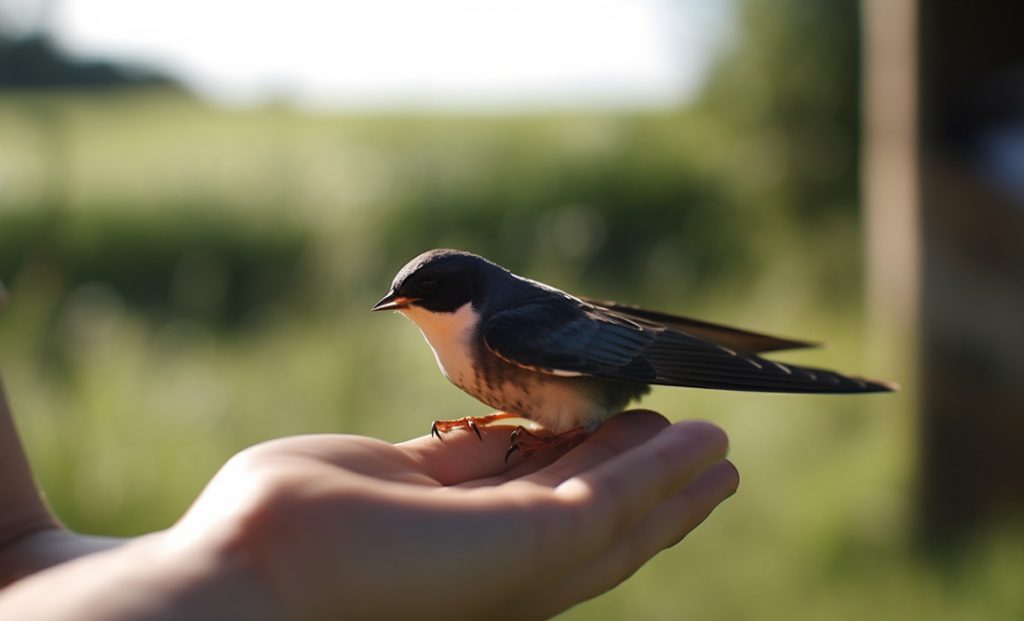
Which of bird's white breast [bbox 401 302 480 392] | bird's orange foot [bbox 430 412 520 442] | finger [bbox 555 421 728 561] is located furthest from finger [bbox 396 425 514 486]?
finger [bbox 555 421 728 561]

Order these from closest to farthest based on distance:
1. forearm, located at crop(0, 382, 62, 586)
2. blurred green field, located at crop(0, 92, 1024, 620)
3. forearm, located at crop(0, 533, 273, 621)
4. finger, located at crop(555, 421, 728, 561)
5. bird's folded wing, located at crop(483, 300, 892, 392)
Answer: forearm, located at crop(0, 533, 273, 621) → finger, located at crop(555, 421, 728, 561) → forearm, located at crop(0, 382, 62, 586) → bird's folded wing, located at crop(483, 300, 892, 392) → blurred green field, located at crop(0, 92, 1024, 620)

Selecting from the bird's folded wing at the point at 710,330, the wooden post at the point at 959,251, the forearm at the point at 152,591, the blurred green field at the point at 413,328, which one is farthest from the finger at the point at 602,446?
the wooden post at the point at 959,251

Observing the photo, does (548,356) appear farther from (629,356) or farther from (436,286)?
(436,286)

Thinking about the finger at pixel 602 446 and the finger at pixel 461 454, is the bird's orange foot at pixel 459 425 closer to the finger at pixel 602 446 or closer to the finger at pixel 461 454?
the finger at pixel 461 454

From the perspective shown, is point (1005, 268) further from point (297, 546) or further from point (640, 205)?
point (640, 205)

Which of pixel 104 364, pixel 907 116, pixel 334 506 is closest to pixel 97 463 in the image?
pixel 104 364

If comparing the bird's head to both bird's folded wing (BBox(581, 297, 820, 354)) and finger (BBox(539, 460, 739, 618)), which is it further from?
finger (BBox(539, 460, 739, 618))

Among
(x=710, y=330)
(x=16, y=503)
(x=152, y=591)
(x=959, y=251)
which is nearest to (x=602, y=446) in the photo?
(x=710, y=330)
